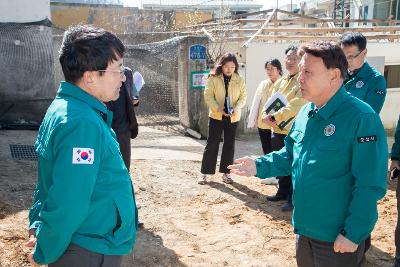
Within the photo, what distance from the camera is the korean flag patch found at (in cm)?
164

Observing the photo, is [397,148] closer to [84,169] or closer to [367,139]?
[367,139]

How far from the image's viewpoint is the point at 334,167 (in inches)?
84.3

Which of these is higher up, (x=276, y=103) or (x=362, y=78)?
(x=362, y=78)

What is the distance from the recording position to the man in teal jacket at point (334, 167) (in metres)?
2.05

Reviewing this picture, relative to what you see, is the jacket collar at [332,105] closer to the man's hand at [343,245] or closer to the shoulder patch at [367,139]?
the shoulder patch at [367,139]

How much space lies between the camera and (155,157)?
731 cm

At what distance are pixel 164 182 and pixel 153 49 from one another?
5.17m

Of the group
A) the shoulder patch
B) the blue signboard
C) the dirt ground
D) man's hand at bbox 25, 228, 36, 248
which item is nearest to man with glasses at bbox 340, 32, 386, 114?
the dirt ground

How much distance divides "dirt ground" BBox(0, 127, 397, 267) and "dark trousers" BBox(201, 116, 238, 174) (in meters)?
0.27

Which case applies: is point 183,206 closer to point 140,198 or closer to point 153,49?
point 140,198

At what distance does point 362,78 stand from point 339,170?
79.8 inches

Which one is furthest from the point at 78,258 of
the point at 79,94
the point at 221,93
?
the point at 221,93

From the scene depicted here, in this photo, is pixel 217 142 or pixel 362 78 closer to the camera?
pixel 362 78

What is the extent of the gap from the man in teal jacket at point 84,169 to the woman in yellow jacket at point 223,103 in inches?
158
